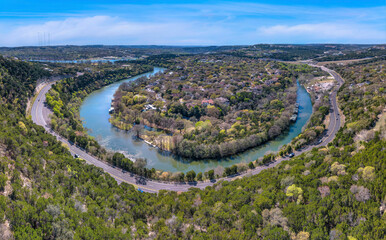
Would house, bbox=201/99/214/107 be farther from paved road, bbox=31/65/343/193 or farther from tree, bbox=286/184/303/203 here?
tree, bbox=286/184/303/203

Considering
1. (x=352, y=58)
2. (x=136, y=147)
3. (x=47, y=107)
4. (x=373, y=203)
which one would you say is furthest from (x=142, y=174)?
(x=352, y=58)

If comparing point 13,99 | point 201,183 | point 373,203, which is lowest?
point 201,183

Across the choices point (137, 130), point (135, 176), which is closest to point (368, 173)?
point (135, 176)

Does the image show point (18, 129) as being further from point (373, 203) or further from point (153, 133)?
point (373, 203)

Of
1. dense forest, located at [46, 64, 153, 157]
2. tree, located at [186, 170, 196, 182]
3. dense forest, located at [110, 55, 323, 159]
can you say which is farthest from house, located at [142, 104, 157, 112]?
tree, located at [186, 170, 196, 182]

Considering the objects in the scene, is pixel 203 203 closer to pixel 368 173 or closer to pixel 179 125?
pixel 368 173

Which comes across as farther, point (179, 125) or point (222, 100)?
point (222, 100)
